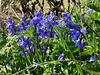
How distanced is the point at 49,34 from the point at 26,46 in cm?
28

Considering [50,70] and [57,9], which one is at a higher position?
[57,9]

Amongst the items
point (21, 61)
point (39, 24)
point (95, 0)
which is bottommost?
point (21, 61)

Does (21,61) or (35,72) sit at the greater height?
A: (21,61)

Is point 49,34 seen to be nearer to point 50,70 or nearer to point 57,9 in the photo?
point 50,70

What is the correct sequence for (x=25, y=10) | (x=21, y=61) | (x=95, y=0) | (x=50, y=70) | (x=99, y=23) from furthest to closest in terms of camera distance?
1. (x=25, y=10)
2. (x=21, y=61)
3. (x=50, y=70)
4. (x=99, y=23)
5. (x=95, y=0)

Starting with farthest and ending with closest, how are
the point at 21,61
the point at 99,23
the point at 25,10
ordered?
the point at 25,10, the point at 21,61, the point at 99,23

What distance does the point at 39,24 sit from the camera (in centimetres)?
173

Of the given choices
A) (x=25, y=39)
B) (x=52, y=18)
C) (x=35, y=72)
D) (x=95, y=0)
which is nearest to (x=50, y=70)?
(x=35, y=72)

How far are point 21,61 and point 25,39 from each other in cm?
29

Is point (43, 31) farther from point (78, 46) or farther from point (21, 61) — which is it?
point (78, 46)

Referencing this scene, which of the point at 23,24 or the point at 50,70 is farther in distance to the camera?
the point at 23,24

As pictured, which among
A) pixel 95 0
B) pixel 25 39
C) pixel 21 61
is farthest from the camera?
pixel 25 39

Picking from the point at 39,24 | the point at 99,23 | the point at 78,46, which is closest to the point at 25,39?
the point at 39,24

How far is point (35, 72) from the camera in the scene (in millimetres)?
1511
